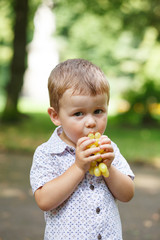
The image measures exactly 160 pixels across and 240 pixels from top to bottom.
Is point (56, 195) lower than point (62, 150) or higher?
lower

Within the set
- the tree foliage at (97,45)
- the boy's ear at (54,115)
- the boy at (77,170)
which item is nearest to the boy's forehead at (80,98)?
the boy at (77,170)

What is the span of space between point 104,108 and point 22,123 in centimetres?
1132

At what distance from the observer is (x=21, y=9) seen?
1346 centimetres

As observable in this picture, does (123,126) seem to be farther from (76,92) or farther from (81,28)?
Answer: (81,28)

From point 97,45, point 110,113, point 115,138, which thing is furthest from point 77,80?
point 97,45

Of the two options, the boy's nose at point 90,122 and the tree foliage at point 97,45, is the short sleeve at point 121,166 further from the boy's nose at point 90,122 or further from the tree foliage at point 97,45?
the tree foliage at point 97,45

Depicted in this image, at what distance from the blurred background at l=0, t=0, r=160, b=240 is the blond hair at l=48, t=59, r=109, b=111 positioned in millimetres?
2481

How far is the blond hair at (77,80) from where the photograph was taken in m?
1.89

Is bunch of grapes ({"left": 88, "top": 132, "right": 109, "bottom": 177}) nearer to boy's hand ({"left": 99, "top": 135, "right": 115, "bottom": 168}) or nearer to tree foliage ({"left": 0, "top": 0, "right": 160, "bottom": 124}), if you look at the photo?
boy's hand ({"left": 99, "top": 135, "right": 115, "bottom": 168})

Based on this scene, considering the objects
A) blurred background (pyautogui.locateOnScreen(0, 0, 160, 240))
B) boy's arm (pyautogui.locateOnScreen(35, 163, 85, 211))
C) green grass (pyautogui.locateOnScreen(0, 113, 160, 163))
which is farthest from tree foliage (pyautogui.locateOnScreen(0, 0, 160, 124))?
boy's arm (pyautogui.locateOnScreen(35, 163, 85, 211))

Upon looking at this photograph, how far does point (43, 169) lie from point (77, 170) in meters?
0.22

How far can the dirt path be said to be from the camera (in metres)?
4.18

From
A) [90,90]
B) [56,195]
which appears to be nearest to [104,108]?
[90,90]

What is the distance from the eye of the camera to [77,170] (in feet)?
6.12
